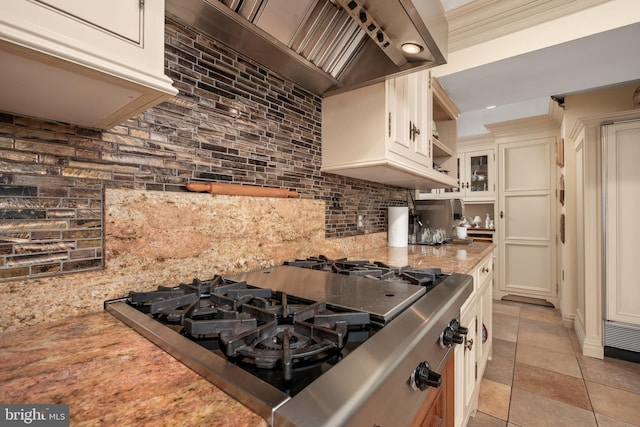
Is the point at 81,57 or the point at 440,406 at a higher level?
the point at 81,57

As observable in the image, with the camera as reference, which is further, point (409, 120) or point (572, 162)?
point (572, 162)

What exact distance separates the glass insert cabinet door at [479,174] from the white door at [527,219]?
21 cm

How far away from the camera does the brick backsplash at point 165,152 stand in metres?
0.74

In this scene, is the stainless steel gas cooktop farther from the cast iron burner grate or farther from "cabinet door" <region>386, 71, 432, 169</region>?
"cabinet door" <region>386, 71, 432, 169</region>

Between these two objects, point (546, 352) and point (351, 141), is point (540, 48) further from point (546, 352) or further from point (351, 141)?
point (546, 352)

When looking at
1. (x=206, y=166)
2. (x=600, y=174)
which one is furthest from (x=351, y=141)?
(x=600, y=174)

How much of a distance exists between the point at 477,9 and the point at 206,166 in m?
2.29

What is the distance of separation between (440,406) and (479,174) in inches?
165

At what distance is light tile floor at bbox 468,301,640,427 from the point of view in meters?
1.76

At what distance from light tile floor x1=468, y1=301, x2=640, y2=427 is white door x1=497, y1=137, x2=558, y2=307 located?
105 cm

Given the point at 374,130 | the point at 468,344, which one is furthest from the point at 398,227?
the point at 468,344

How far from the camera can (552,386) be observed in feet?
6.84

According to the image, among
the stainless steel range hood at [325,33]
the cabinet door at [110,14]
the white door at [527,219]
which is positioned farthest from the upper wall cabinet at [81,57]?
the white door at [527,219]

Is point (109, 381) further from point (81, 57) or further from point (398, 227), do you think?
point (398, 227)
